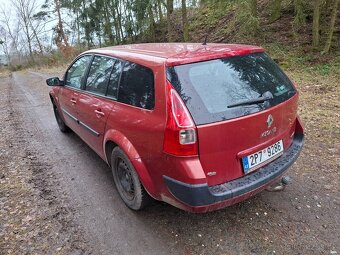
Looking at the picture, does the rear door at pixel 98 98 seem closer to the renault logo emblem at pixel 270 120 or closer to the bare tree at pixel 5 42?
the renault logo emblem at pixel 270 120

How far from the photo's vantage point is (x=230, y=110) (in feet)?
7.70

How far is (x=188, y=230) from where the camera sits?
9.16ft

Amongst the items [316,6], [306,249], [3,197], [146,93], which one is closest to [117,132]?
[146,93]

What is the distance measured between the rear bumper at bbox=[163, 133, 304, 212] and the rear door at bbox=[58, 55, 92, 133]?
93.2 inches

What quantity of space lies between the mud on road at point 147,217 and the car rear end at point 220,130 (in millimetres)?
490

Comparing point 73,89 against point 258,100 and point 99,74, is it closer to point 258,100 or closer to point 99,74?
point 99,74

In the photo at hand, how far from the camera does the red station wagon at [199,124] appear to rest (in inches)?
89.1

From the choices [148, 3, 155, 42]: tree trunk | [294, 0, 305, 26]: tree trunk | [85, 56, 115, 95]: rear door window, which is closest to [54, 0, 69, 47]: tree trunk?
[148, 3, 155, 42]: tree trunk

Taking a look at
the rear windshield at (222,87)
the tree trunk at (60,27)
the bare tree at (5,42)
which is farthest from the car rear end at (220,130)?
the bare tree at (5,42)

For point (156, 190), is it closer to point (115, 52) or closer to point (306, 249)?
point (306, 249)

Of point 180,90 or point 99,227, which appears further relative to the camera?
point 99,227

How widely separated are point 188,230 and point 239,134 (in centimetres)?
112

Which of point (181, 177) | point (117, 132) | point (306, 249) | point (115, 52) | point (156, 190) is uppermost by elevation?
point (115, 52)

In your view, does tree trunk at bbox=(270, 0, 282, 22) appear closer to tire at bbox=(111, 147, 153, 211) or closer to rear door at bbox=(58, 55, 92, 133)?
rear door at bbox=(58, 55, 92, 133)
